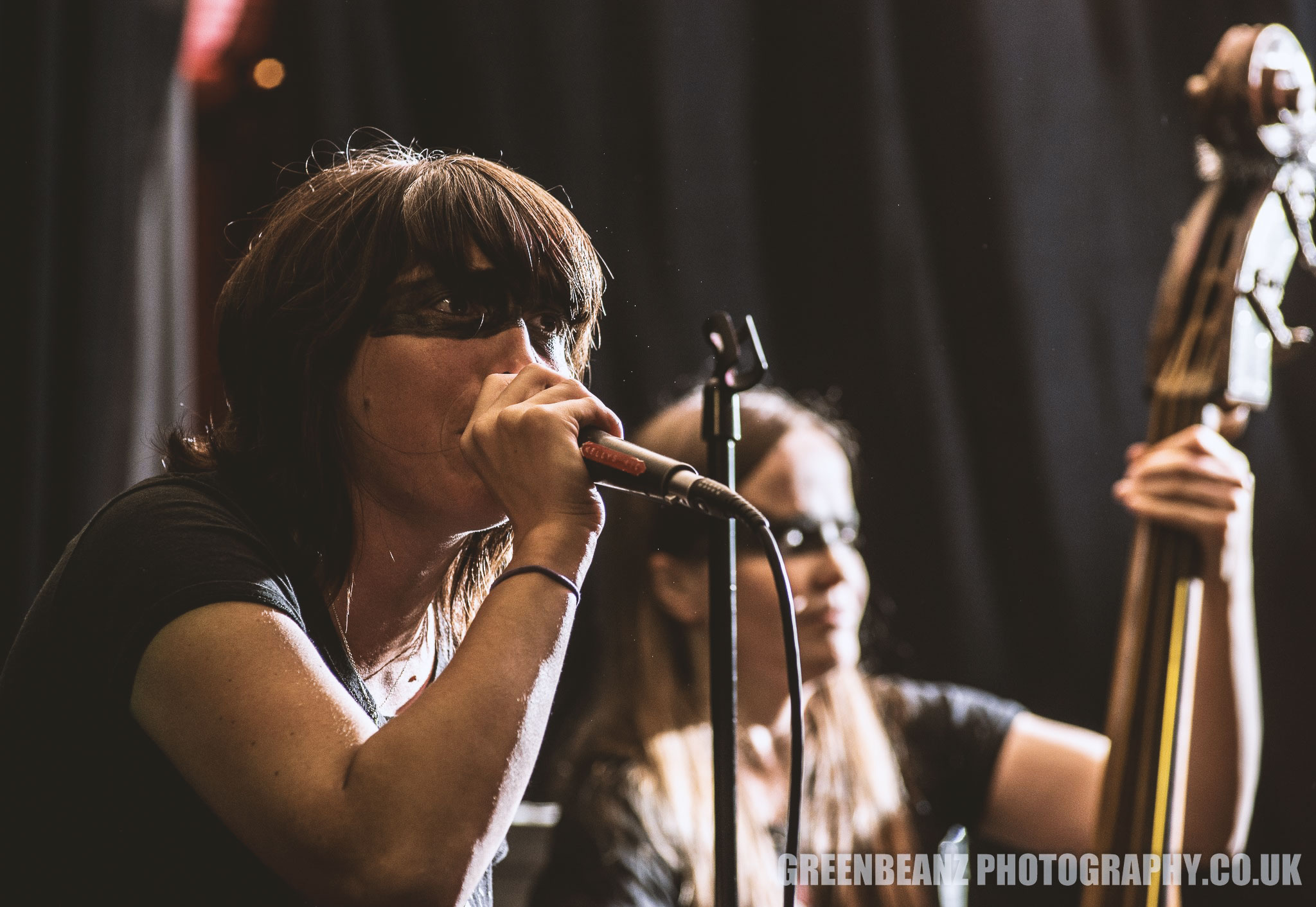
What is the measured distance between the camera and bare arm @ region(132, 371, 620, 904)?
0.64 m

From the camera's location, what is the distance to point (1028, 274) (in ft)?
5.73

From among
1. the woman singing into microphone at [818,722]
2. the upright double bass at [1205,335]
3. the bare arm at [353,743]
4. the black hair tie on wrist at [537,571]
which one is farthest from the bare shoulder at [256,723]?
the upright double bass at [1205,335]

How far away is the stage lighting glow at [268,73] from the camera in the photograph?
1619 mm

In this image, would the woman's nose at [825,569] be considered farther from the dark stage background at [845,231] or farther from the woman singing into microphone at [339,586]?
the woman singing into microphone at [339,586]

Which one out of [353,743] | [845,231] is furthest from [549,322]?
[845,231]

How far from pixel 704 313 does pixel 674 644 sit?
1.49 feet

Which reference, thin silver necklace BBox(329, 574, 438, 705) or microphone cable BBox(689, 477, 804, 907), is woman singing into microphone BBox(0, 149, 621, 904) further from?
microphone cable BBox(689, 477, 804, 907)

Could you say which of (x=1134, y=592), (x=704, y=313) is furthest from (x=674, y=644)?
(x=1134, y=592)

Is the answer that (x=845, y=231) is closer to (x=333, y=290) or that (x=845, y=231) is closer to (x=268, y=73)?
(x=268, y=73)

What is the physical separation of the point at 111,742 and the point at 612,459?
0.38 meters

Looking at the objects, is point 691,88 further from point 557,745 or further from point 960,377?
point 557,745

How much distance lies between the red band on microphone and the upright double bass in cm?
73

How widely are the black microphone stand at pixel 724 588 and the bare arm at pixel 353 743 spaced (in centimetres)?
14

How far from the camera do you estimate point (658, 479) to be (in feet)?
2.36
